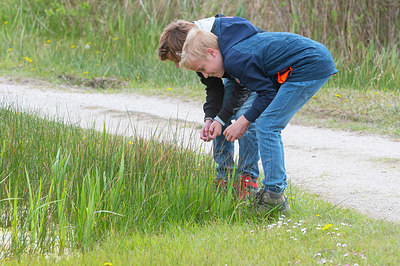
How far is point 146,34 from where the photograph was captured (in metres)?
11.0

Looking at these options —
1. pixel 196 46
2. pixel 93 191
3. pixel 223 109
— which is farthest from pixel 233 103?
pixel 93 191

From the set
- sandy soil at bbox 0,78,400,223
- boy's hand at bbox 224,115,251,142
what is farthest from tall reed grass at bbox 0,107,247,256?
boy's hand at bbox 224,115,251,142

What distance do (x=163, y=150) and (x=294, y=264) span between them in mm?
1463

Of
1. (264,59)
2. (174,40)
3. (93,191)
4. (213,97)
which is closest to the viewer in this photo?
(93,191)

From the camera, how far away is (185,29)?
3.74 m

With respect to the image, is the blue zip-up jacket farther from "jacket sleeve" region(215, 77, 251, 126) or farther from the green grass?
the green grass

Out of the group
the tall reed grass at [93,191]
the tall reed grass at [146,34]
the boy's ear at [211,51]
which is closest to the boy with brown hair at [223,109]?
the tall reed grass at [93,191]

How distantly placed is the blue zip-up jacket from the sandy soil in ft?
1.75

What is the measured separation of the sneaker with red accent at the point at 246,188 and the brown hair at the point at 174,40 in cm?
94

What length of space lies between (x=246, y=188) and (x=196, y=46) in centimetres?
103

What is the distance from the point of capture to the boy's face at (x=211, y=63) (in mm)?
3533

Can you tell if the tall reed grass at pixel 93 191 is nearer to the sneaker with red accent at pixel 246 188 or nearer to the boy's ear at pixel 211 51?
the sneaker with red accent at pixel 246 188

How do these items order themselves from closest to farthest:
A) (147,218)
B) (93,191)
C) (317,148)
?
(93,191)
(147,218)
(317,148)

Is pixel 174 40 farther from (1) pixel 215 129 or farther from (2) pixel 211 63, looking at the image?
(1) pixel 215 129
